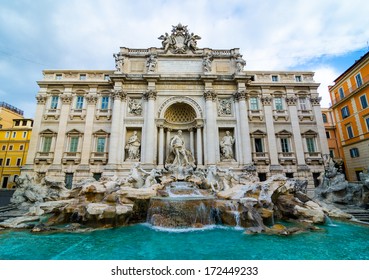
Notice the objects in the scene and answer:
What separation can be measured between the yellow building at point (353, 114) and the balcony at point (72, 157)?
26477 mm

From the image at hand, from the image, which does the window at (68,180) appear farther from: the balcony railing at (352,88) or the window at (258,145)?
the balcony railing at (352,88)

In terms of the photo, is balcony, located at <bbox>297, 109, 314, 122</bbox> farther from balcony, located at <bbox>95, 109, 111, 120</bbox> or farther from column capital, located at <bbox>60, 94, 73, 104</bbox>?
column capital, located at <bbox>60, 94, 73, 104</bbox>

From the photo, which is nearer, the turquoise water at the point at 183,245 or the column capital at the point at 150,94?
the turquoise water at the point at 183,245

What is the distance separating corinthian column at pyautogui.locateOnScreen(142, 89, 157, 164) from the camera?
575 inches

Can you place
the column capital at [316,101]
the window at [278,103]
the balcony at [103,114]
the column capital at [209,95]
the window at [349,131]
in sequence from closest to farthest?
the column capital at [209,95], the balcony at [103,114], the column capital at [316,101], the window at [278,103], the window at [349,131]

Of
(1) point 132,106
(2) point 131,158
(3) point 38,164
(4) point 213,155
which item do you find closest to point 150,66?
(1) point 132,106

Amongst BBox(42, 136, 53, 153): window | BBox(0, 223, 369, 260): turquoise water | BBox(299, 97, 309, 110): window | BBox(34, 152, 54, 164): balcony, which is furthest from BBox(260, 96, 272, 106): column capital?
BBox(42, 136, 53, 153): window

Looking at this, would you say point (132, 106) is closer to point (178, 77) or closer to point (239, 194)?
point (178, 77)

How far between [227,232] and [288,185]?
559 cm

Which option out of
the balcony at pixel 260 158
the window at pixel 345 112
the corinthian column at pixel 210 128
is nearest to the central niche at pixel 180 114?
the corinthian column at pixel 210 128

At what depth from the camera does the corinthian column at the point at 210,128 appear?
48.6ft

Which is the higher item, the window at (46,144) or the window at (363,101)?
the window at (363,101)

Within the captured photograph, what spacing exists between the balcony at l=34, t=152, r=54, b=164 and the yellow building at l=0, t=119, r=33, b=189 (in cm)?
1435

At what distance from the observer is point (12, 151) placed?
85.1 ft
